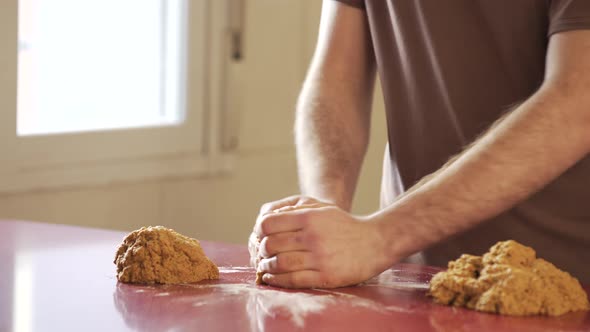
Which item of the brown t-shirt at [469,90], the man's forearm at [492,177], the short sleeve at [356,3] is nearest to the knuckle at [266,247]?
the man's forearm at [492,177]

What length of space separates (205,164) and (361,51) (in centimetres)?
158

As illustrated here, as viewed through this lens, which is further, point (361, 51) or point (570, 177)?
point (361, 51)

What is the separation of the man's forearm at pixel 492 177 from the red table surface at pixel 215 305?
9 cm

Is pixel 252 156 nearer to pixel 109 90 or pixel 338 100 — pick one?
pixel 109 90

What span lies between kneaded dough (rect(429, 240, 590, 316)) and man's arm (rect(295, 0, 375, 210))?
59 centimetres

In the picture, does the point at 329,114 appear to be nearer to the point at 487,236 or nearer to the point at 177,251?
the point at 487,236

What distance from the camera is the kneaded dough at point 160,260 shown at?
142 centimetres

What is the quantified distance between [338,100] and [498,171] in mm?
605

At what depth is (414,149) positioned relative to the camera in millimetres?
1964

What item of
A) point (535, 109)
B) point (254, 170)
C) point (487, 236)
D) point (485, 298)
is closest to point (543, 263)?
point (485, 298)

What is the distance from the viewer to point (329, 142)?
1985mm

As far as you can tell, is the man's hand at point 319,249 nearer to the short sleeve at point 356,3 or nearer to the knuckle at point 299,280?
the knuckle at point 299,280

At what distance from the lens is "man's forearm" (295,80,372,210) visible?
6.19ft

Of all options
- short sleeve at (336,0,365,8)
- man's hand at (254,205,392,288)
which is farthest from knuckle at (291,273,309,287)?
short sleeve at (336,0,365,8)
